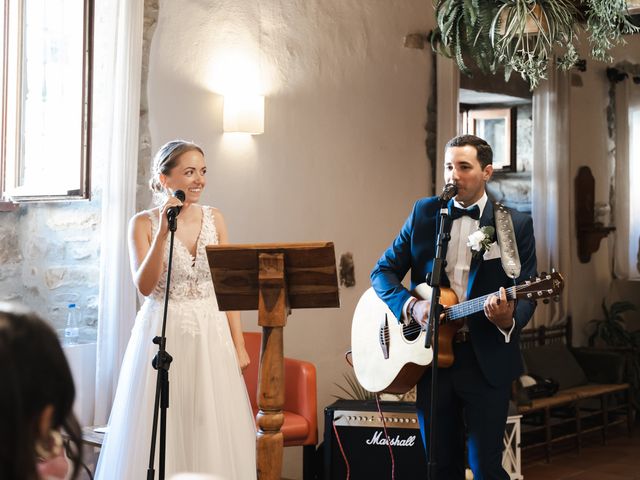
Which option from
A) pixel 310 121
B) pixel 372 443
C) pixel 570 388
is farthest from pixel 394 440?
pixel 570 388

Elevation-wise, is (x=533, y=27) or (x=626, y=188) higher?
(x=533, y=27)

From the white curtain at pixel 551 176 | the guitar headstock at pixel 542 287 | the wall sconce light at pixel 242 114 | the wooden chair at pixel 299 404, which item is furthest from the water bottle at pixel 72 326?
the white curtain at pixel 551 176

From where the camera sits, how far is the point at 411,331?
3756 mm

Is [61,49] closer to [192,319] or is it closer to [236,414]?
[192,319]

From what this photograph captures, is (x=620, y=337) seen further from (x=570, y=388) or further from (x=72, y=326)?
(x=72, y=326)

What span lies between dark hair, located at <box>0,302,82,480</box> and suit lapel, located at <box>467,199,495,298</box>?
2312 millimetres

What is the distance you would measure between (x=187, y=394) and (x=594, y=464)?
3.79 meters

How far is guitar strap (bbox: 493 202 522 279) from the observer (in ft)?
10.7

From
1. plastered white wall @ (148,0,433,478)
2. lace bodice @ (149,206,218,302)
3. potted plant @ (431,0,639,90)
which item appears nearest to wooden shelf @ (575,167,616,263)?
plastered white wall @ (148,0,433,478)

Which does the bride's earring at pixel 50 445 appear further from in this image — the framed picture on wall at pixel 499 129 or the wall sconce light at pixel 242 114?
the framed picture on wall at pixel 499 129

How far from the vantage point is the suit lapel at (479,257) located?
3.37 m

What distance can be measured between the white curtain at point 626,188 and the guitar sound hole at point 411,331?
17.6 ft

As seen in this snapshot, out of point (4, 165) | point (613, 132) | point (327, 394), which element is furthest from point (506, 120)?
point (4, 165)

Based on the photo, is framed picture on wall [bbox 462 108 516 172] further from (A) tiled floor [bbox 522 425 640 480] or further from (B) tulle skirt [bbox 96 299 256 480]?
(B) tulle skirt [bbox 96 299 256 480]
